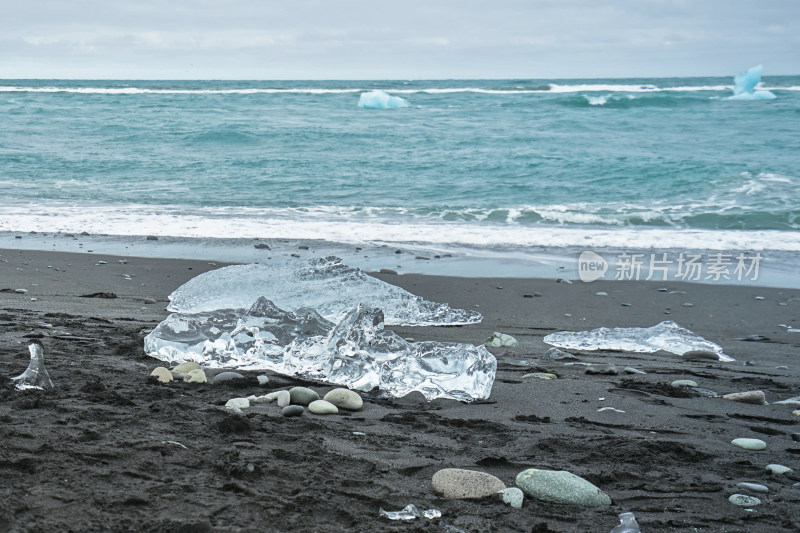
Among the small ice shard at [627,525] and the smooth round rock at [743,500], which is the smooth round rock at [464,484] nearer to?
the small ice shard at [627,525]

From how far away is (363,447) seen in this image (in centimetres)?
234

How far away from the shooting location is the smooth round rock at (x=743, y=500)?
2008mm

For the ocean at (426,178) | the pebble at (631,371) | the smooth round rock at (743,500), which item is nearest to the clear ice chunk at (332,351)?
the pebble at (631,371)

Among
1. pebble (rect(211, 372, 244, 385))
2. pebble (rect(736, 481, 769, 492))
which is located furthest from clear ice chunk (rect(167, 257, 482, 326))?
pebble (rect(736, 481, 769, 492))

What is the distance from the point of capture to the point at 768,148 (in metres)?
17.7

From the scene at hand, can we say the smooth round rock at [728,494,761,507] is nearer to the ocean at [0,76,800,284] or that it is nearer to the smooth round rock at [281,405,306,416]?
the smooth round rock at [281,405,306,416]

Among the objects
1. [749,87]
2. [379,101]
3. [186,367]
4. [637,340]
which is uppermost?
[749,87]

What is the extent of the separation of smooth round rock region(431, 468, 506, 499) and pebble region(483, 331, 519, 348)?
7.34 ft

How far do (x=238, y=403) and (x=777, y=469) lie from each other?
6.19ft

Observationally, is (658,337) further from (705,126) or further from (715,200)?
(705,126)

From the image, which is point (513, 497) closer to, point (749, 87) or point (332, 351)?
point (332, 351)

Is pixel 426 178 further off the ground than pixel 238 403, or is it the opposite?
pixel 426 178

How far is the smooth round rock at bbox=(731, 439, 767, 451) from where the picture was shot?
8.38 ft

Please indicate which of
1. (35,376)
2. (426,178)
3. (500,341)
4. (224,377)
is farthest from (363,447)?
(426,178)
